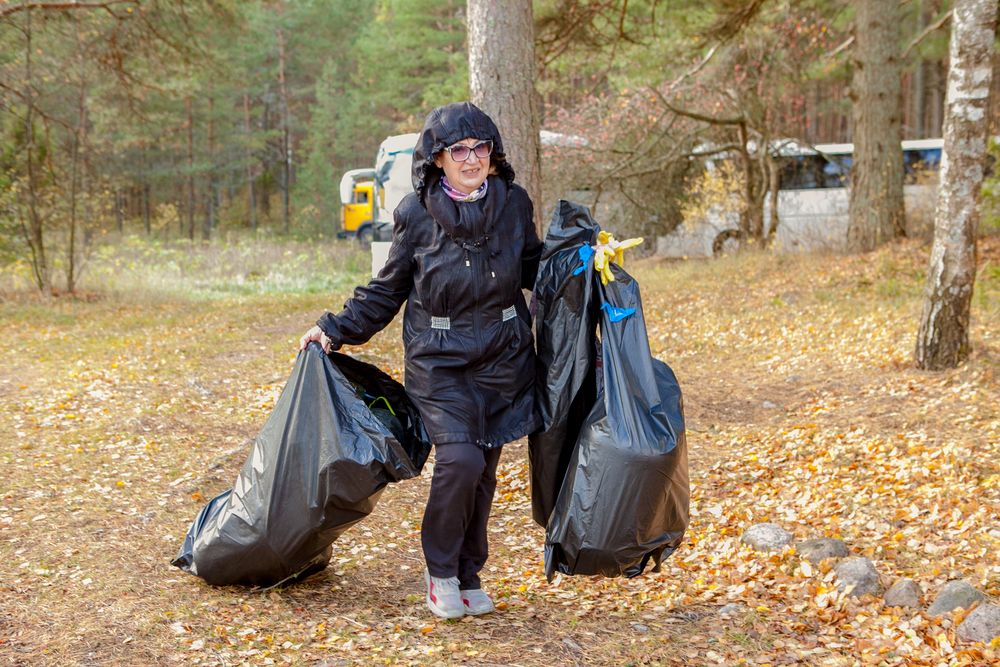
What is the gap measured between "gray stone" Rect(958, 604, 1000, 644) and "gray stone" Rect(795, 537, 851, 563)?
742 millimetres

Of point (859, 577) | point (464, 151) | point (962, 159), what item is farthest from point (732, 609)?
point (962, 159)

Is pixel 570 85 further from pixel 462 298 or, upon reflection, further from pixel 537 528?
pixel 462 298

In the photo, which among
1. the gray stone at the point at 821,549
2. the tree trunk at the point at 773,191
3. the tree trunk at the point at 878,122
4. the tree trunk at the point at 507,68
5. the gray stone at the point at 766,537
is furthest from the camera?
the tree trunk at the point at 773,191

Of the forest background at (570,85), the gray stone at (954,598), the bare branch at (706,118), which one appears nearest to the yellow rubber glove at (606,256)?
the gray stone at (954,598)

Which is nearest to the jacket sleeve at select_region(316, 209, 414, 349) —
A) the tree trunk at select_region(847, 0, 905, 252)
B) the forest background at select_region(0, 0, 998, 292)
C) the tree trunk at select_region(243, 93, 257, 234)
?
the forest background at select_region(0, 0, 998, 292)

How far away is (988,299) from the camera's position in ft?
26.5

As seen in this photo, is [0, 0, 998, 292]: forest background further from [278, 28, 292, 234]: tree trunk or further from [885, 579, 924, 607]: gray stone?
[278, 28, 292, 234]: tree trunk

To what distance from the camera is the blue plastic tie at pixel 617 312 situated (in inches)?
118

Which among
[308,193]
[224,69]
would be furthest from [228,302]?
[308,193]

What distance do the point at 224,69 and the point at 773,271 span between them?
8084mm

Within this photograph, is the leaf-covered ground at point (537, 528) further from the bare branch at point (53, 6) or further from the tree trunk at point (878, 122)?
the bare branch at point (53, 6)

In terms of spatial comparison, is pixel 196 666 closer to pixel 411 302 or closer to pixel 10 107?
pixel 411 302

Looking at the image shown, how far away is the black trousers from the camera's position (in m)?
2.90

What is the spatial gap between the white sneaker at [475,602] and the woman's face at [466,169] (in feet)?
4.57
